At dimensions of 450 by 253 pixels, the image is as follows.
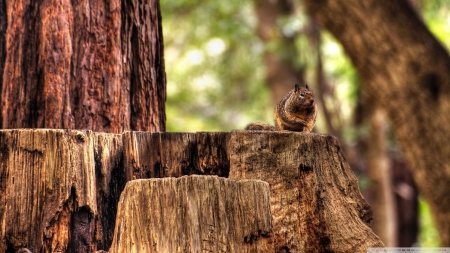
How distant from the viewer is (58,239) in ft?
9.93

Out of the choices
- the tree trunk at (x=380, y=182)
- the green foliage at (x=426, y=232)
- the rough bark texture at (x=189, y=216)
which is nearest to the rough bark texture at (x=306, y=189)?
the rough bark texture at (x=189, y=216)

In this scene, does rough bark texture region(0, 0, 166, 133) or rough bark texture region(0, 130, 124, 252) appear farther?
rough bark texture region(0, 0, 166, 133)

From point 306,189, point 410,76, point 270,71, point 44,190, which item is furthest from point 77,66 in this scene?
point 270,71

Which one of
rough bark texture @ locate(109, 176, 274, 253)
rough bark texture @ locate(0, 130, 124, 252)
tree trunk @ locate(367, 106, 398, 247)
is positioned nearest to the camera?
rough bark texture @ locate(109, 176, 274, 253)

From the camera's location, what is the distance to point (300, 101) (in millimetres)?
4266

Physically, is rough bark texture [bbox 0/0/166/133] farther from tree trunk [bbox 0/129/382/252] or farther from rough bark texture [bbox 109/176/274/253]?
rough bark texture [bbox 109/176/274/253]

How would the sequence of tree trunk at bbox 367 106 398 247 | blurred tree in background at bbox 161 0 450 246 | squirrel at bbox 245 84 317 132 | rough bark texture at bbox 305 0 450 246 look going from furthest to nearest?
blurred tree in background at bbox 161 0 450 246 → tree trunk at bbox 367 106 398 247 → rough bark texture at bbox 305 0 450 246 → squirrel at bbox 245 84 317 132

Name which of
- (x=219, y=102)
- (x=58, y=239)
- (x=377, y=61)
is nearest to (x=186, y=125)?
(x=219, y=102)

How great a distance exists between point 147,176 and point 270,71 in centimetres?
874

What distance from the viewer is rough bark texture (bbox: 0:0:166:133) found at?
12.6ft

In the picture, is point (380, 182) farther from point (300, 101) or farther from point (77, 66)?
point (77, 66)

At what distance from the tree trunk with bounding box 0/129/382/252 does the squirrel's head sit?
36.3 inches

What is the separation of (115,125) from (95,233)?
1.00 metres

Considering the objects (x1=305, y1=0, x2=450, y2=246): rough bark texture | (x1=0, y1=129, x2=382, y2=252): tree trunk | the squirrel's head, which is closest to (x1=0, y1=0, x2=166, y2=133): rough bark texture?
(x1=0, y1=129, x2=382, y2=252): tree trunk
